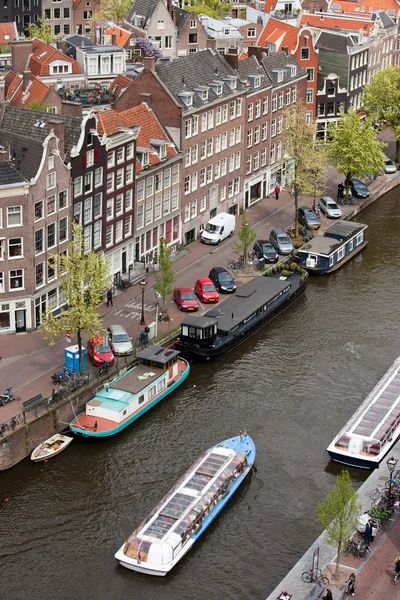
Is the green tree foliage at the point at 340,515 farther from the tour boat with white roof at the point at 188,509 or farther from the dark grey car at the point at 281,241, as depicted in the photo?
the dark grey car at the point at 281,241

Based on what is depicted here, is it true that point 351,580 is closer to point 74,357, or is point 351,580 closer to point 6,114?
point 74,357

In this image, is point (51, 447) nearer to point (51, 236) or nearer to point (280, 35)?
point (51, 236)

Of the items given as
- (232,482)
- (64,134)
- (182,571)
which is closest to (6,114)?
(64,134)

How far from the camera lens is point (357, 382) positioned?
95.4m

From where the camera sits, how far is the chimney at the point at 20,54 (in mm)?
138250

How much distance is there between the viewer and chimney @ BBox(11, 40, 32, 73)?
454 ft

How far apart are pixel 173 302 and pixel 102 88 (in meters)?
43.8

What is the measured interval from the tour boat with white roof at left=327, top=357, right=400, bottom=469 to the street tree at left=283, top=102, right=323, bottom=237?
132 feet

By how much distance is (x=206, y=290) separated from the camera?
4205 inches

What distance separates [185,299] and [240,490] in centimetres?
2920

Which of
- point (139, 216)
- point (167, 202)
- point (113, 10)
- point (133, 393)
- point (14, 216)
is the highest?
point (113, 10)

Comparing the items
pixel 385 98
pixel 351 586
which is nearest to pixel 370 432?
pixel 351 586

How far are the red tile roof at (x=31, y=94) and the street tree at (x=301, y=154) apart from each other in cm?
2912

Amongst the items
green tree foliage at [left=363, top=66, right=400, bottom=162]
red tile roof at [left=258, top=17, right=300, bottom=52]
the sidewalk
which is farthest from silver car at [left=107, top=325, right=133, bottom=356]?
green tree foliage at [left=363, top=66, right=400, bottom=162]
